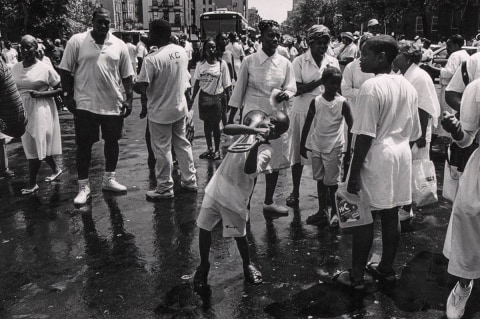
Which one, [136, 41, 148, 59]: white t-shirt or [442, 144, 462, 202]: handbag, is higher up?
[136, 41, 148, 59]: white t-shirt

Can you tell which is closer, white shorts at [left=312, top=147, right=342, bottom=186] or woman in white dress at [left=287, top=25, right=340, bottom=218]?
white shorts at [left=312, top=147, right=342, bottom=186]

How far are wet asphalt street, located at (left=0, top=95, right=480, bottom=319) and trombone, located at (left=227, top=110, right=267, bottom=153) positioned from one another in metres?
1.16

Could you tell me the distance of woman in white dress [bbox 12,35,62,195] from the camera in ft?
22.5

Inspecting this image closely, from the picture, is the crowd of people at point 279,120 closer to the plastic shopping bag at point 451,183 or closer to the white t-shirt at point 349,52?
the plastic shopping bag at point 451,183

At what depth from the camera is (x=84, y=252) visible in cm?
500

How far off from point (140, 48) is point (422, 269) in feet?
56.6

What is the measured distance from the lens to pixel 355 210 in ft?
13.3

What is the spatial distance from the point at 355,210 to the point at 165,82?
3.19 meters

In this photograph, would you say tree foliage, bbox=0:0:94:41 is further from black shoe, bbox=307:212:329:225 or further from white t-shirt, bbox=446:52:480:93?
white t-shirt, bbox=446:52:480:93

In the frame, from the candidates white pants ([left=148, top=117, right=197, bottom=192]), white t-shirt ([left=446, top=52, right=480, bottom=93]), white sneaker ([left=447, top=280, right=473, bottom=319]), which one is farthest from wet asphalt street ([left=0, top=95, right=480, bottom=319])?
white t-shirt ([left=446, top=52, right=480, bottom=93])

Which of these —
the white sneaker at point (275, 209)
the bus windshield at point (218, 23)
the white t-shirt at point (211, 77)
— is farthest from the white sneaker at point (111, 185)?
the bus windshield at point (218, 23)

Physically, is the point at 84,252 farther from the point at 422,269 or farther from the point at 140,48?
the point at 140,48

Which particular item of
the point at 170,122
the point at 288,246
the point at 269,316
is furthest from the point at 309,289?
the point at 170,122

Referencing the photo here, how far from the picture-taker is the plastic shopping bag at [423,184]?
16.9 ft
